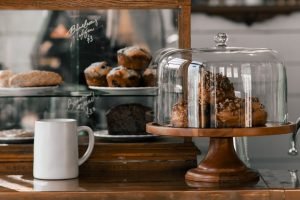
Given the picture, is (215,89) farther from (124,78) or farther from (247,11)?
(247,11)

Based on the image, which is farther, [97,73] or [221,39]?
[97,73]

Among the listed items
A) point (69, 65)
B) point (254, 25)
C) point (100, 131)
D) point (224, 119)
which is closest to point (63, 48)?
point (69, 65)

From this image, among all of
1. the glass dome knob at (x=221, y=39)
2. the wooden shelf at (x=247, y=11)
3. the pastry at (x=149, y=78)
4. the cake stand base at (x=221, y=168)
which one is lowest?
the cake stand base at (x=221, y=168)

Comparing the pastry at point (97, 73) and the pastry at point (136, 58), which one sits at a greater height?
the pastry at point (136, 58)

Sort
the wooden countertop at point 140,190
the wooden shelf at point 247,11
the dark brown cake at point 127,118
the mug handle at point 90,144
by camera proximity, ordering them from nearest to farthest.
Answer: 1. the wooden countertop at point 140,190
2. the mug handle at point 90,144
3. the dark brown cake at point 127,118
4. the wooden shelf at point 247,11

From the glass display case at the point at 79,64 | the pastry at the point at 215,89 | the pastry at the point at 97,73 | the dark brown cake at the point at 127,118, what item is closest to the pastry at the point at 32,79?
the glass display case at the point at 79,64

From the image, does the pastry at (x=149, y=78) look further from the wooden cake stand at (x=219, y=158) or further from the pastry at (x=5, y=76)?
the pastry at (x=5, y=76)

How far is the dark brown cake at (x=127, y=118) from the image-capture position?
2.23 m

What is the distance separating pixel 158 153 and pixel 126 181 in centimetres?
18

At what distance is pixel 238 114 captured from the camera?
1975 mm

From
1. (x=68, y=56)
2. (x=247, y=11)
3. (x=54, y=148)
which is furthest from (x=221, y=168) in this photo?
(x=247, y=11)

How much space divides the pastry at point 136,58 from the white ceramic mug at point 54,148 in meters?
0.26

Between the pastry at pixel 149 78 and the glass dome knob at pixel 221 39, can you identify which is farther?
the pastry at pixel 149 78

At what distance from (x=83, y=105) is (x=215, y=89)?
1.48 feet
